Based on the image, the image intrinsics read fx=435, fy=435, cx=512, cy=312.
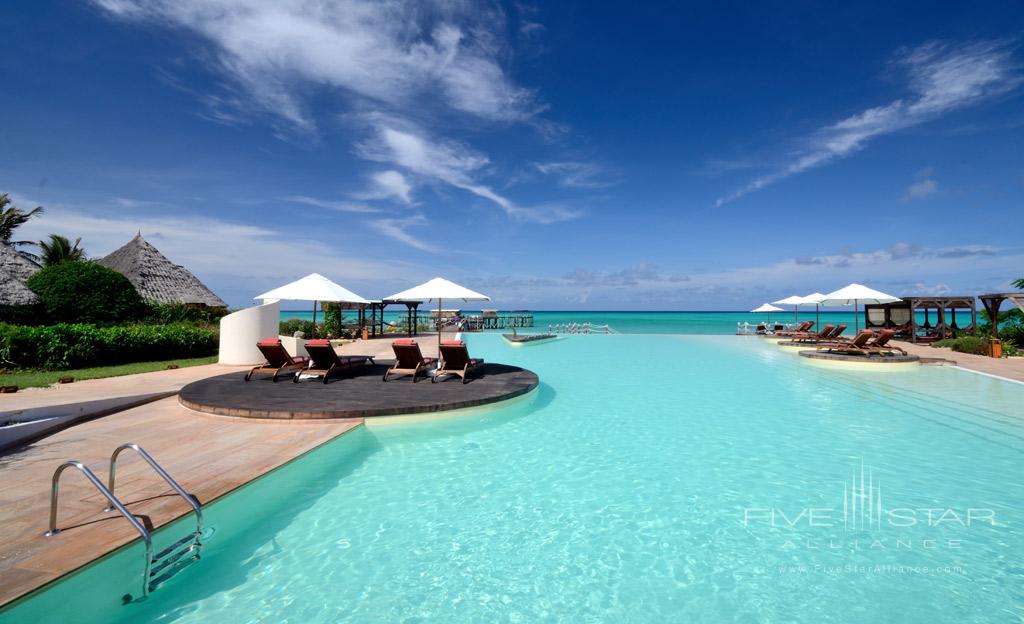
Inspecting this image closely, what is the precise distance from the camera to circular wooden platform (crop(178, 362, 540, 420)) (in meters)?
6.43

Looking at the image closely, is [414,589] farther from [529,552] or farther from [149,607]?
[149,607]

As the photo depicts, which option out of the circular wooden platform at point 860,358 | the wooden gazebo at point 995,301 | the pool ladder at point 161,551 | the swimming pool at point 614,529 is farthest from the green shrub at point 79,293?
the wooden gazebo at point 995,301

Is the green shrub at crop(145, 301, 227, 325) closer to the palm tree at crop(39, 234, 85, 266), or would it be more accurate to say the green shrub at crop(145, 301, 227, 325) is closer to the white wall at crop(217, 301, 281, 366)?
the white wall at crop(217, 301, 281, 366)

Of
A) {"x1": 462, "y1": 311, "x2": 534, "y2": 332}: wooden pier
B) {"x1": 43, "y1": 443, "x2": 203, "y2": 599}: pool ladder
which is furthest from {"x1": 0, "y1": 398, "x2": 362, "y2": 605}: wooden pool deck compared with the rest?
{"x1": 462, "y1": 311, "x2": 534, "y2": 332}: wooden pier

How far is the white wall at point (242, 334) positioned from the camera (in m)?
12.0

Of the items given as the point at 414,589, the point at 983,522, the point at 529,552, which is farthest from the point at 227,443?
the point at 983,522

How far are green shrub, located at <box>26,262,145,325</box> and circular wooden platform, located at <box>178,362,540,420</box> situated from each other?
8581 millimetres

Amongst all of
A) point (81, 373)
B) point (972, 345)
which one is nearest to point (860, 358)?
point (972, 345)

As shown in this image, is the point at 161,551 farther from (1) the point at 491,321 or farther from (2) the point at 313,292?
(1) the point at 491,321

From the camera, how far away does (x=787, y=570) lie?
3289 millimetres

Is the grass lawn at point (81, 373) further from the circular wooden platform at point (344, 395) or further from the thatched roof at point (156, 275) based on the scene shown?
the thatched roof at point (156, 275)

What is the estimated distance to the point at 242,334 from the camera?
39.5ft

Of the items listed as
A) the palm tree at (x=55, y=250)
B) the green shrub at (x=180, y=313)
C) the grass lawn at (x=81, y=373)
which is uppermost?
the palm tree at (x=55, y=250)

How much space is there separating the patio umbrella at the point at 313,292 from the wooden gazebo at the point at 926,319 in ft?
73.9
